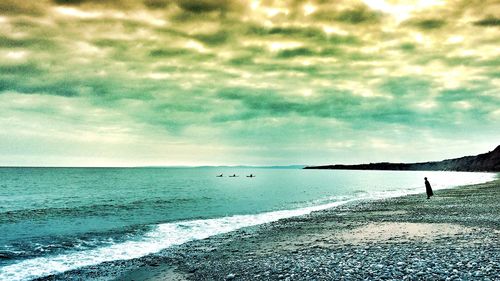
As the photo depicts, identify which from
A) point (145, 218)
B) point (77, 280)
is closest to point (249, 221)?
point (145, 218)

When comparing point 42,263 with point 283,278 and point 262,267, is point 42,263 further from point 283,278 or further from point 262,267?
point 283,278

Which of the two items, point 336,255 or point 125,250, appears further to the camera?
point 125,250

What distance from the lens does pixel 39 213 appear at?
42.6 metres

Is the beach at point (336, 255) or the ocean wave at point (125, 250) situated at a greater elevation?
the beach at point (336, 255)

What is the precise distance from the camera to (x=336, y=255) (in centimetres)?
1684

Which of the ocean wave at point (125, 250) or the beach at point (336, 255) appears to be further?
the ocean wave at point (125, 250)

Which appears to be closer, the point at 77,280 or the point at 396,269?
the point at 396,269

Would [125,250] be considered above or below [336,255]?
below

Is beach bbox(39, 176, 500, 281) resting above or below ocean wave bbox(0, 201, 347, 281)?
above

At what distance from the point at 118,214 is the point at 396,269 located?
1347 inches

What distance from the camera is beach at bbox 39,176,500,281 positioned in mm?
13648

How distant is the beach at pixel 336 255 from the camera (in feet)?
44.8

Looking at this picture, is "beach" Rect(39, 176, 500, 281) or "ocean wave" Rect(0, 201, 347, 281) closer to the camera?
"beach" Rect(39, 176, 500, 281)

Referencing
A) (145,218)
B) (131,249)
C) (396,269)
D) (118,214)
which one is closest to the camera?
(396,269)
